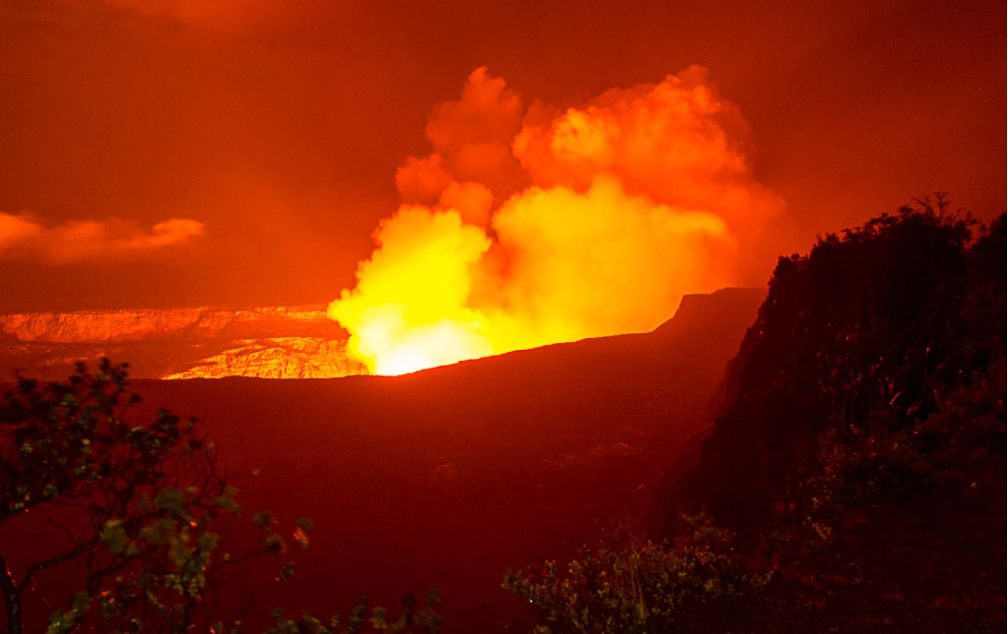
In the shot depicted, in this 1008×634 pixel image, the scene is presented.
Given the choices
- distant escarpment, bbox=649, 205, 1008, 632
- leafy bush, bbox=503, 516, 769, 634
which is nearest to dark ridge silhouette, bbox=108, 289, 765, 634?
leafy bush, bbox=503, 516, 769, 634

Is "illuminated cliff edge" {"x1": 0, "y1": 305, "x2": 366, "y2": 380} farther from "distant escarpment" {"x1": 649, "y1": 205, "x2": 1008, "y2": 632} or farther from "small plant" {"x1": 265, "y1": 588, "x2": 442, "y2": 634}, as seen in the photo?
"small plant" {"x1": 265, "y1": 588, "x2": 442, "y2": 634}

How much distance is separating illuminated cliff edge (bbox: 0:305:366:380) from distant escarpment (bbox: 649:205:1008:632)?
3375 inches

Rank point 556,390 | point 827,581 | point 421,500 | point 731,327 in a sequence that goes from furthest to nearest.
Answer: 1. point 731,327
2. point 556,390
3. point 421,500
4. point 827,581

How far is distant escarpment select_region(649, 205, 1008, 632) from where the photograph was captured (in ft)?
18.4

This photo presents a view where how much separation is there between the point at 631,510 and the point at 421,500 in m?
6.90

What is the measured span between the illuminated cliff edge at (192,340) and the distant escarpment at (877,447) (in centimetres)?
8572

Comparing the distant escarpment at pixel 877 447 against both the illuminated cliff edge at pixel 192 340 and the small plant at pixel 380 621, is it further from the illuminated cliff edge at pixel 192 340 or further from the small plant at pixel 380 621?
the illuminated cliff edge at pixel 192 340

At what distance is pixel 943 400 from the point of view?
7.42 m

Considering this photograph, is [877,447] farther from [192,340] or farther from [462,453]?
[192,340]

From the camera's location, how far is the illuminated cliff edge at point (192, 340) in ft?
306

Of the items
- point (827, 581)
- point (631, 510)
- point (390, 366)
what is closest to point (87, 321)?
point (390, 366)

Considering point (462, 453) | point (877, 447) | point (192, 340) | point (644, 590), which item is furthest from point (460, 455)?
point (192, 340)

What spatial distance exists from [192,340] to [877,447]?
130687mm

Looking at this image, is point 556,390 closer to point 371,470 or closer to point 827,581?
point 371,470
